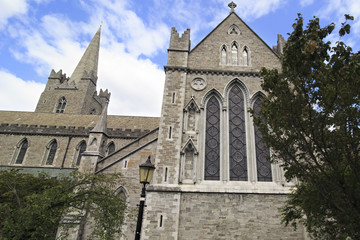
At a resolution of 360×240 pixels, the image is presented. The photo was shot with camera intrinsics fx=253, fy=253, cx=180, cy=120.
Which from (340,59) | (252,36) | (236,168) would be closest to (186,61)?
(252,36)

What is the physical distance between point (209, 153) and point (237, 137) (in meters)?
1.77

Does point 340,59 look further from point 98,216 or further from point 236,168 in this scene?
point 98,216

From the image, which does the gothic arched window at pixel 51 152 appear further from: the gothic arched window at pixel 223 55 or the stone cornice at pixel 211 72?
the gothic arched window at pixel 223 55

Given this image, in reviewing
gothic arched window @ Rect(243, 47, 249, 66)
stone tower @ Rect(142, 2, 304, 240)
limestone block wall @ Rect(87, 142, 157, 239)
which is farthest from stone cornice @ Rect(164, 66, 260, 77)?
limestone block wall @ Rect(87, 142, 157, 239)

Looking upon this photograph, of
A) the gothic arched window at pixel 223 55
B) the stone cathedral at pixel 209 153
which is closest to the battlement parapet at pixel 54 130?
the stone cathedral at pixel 209 153

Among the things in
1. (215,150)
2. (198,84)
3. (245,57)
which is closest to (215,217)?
(215,150)

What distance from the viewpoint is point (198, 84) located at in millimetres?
14445

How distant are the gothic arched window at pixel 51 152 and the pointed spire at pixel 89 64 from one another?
67.2 ft

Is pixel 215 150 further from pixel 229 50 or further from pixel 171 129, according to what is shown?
pixel 229 50

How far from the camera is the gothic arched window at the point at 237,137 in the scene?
40.5 ft

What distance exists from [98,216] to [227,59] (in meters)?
11.1

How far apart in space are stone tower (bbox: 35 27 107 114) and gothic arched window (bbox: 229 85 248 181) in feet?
96.1

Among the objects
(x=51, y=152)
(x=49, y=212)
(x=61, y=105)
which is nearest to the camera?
(x=49, y=212)

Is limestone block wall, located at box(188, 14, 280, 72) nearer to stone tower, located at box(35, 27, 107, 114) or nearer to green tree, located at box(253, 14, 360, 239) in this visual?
green tree, located at box(253, 14, 360, 239)
